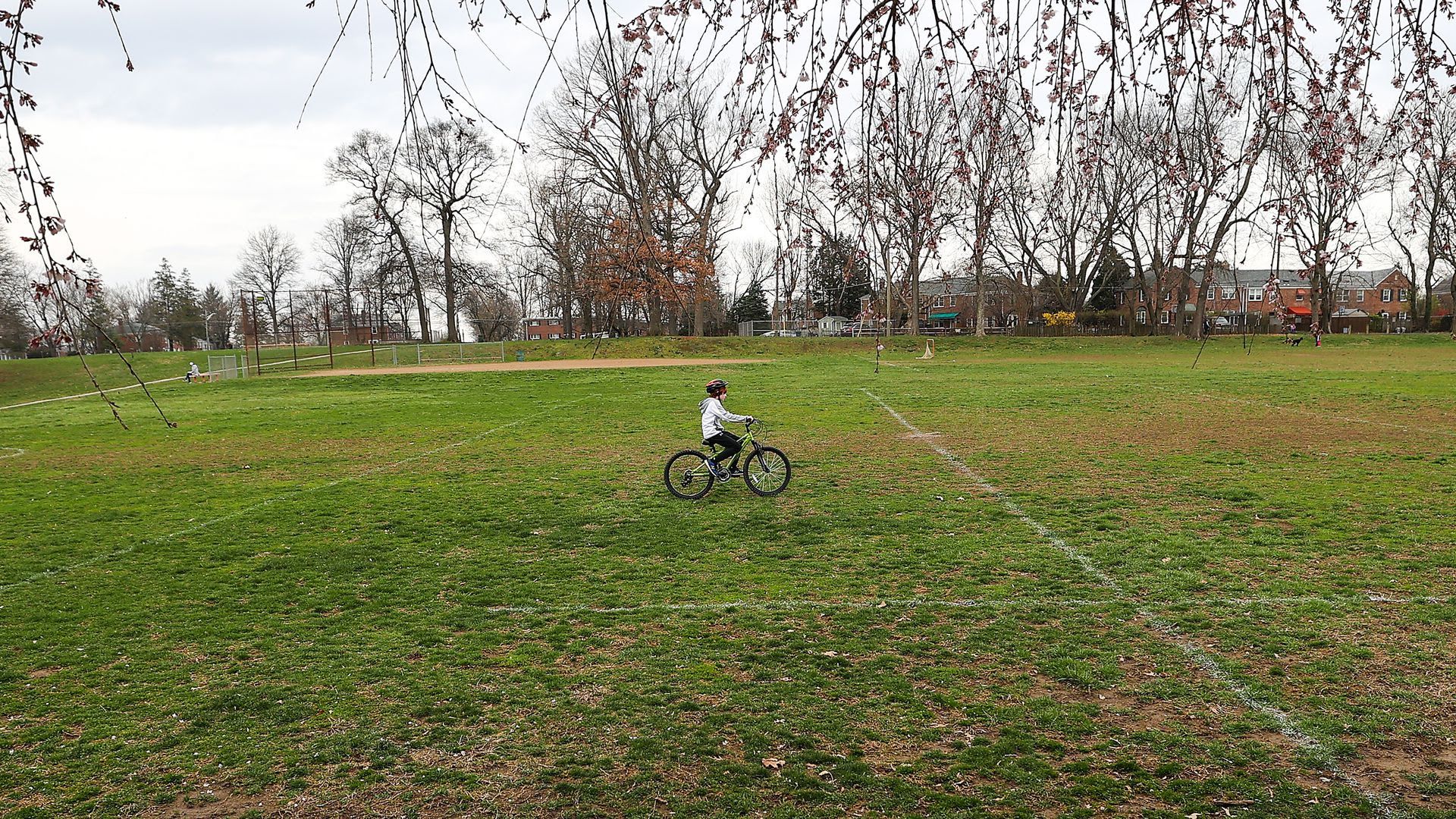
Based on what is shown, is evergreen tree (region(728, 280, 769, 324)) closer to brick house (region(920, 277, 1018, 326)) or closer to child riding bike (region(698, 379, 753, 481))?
brick house (region(920, 277, 1018, 326))

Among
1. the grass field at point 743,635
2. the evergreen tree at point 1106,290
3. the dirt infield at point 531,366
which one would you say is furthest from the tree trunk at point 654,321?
the evergreen tree at point 1106,290

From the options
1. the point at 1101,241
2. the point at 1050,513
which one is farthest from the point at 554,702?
the point at 1050,513

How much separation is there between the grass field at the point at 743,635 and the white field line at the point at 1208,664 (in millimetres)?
29

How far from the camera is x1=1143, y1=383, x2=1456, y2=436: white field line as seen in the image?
603 inches

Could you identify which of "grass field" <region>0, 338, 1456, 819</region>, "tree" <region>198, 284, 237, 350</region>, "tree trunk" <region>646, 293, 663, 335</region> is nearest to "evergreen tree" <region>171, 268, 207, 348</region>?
"tree" <region>198, 284, 237, 350</region>

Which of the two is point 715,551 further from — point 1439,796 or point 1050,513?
point 1439,796

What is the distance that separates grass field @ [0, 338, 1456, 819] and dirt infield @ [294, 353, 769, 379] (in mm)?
24168

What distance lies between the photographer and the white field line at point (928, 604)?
21.4 ft

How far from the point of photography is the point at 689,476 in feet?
34.5

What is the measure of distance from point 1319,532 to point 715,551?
5.65 metres

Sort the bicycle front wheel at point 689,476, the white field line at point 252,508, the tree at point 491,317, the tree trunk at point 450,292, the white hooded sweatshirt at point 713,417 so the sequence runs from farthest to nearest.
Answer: the tree at point 491,317
the bicycle front wheel at point 689,476
the white hooded sweatshirt at point 713,417
the white field line at point 252,508
the tree trunk at point 450,292

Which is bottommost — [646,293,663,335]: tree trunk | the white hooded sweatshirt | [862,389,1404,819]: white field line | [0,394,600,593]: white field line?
[862,389,1404,819]: white field line

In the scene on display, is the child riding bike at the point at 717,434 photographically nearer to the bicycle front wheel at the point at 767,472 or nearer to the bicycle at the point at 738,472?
the bicycle at the point at 738,472

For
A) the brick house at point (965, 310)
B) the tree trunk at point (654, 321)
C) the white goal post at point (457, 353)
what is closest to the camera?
the tree trunk at point (654, 321)
